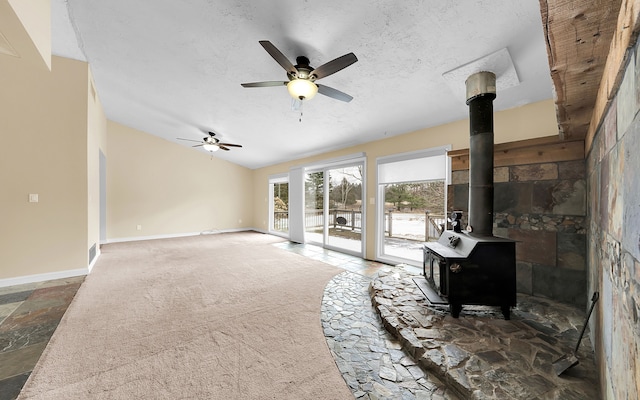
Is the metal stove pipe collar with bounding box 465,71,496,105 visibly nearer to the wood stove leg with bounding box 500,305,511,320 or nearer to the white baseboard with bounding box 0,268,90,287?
the wood stove leg with bounding box 500,305,511,320

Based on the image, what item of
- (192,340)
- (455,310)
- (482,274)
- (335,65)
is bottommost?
(192,340)

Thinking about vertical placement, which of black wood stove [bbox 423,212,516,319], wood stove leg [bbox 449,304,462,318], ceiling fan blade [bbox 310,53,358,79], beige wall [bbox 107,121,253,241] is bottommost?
wood stove leg [bbox 449,304,462,318]

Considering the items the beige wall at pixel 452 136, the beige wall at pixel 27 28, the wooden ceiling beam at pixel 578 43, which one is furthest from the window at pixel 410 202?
the beige wall at pixel 27 28

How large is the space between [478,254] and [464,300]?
17.7 inches

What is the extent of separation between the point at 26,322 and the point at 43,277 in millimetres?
1792

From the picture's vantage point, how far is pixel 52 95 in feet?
12.2

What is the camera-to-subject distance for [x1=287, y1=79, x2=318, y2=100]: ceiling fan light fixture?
99.8 inches

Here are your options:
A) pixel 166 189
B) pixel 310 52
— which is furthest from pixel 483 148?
pixel 166 189

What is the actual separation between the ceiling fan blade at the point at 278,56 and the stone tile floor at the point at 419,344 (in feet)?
8.69

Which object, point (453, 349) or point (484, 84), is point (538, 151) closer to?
point (484, 84)

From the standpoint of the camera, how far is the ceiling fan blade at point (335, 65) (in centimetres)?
213

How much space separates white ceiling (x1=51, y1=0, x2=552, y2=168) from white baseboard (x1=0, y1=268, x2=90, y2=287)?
3.38m

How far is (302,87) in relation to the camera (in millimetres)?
2566

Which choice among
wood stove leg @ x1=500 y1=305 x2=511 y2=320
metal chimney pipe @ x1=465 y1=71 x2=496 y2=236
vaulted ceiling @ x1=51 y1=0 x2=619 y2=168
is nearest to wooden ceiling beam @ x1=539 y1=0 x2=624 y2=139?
vaulted ceiling @ x1=51 y1=0 x2=619 y2=168
